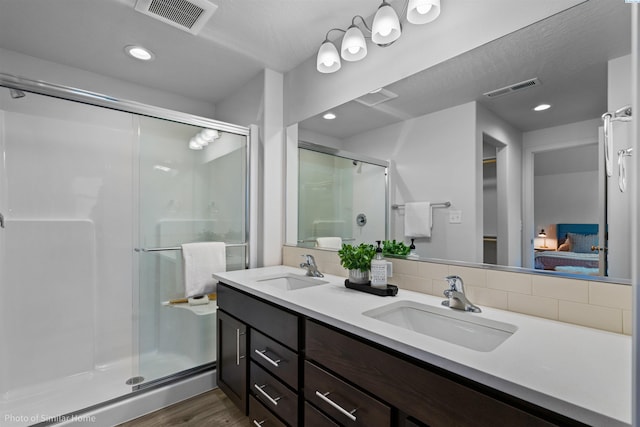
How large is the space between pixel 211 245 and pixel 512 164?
6.08 ft

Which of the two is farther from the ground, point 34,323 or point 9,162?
point 9,162

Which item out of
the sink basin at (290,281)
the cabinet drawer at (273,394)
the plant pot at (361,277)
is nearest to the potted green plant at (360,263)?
the plant pot at (361,277)

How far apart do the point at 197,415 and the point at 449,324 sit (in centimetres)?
158

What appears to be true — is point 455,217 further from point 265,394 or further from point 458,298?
point 265,394

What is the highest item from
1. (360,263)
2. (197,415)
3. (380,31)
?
(380,31)

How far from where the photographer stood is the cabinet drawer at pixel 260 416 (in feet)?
4.26

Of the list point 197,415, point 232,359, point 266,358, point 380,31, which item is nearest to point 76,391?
point 197,415

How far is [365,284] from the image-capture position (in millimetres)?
1409

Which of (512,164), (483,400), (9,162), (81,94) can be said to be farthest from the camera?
(9,162)

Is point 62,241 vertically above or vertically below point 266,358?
above

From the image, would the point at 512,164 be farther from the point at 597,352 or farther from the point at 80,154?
the point at 80,154

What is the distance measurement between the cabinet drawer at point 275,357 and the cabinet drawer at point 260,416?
19 centimetres

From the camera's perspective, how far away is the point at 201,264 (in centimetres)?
204

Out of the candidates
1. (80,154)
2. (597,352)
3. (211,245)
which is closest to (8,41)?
(80,154)
